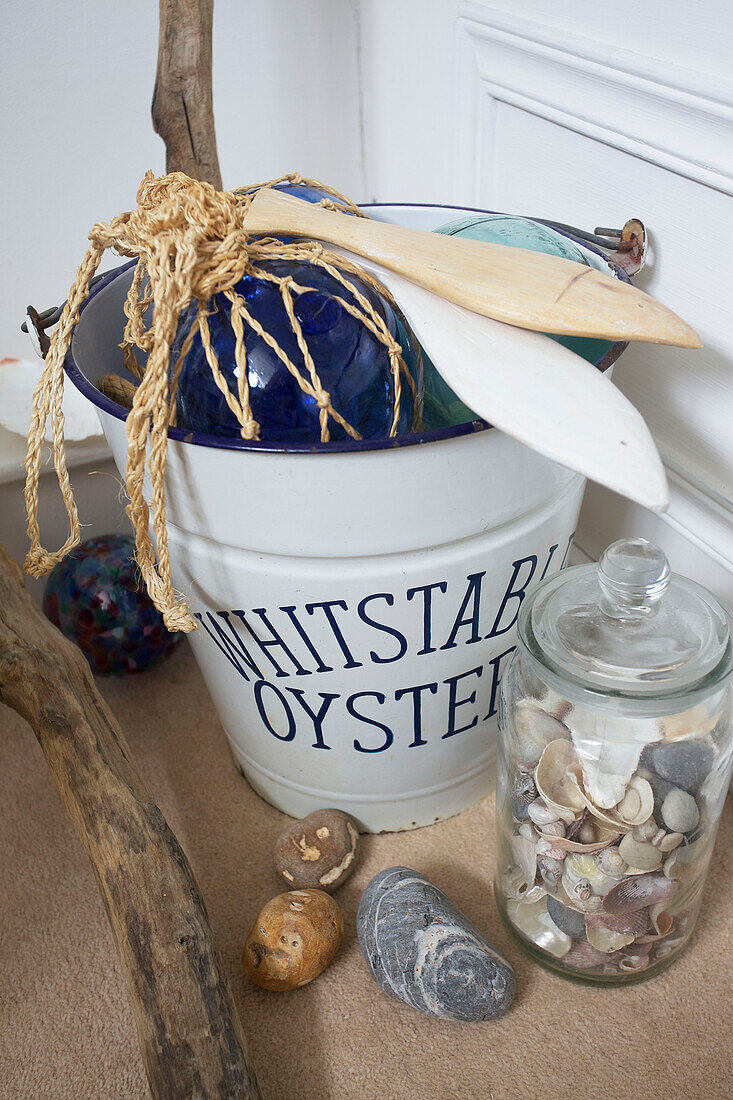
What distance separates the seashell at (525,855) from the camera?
58cm

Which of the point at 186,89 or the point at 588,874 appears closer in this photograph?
the point at 588,874

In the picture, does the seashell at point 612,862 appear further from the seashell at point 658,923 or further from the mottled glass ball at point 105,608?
the mottled glass ball at point 105,608

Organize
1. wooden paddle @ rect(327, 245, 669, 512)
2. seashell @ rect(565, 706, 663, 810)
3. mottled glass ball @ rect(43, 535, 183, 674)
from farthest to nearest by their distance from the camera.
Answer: mottled glass ball @ rect(43, 535, 183, 674)
seashell @ rect(565, 706, 663, 810)
wooden paddle @ rect(327, 245, 669, 512)

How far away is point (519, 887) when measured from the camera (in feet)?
2.05

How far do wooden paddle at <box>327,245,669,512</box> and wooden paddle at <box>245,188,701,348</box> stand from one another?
0.01 metres

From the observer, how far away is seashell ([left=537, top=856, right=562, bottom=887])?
0.57 m

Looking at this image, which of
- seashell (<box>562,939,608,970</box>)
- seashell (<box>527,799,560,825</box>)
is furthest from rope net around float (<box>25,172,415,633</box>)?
seashell (<box>562,939,608,970</box>)

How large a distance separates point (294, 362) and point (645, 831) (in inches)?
14.3

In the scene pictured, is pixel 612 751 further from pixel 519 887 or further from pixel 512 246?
pixel 512 246

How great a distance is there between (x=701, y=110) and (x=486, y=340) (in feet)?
0.77

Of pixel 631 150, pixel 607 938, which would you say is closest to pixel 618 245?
pixel 631 150

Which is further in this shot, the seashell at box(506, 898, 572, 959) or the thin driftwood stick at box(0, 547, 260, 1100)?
the seashell at box(506, 898, 572, 959)

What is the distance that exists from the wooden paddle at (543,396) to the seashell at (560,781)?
7.7 inches

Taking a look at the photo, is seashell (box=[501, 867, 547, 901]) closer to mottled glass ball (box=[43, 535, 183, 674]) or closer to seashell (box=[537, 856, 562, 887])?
seashell (box=[537, 856, 562, 887])
